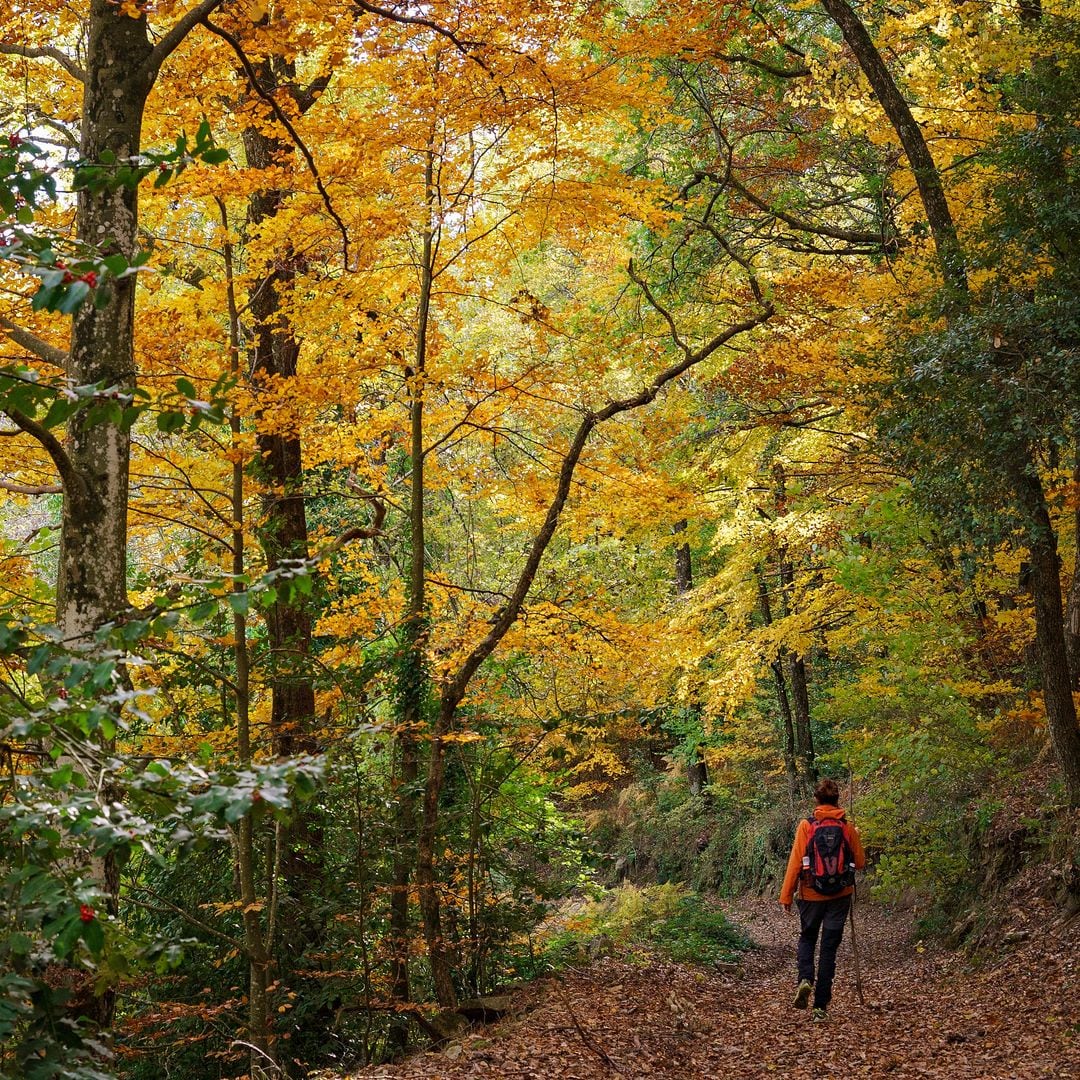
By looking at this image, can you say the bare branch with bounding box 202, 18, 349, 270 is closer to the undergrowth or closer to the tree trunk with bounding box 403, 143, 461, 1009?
the tree trunk with bounding box 403, 143, 461, 1009

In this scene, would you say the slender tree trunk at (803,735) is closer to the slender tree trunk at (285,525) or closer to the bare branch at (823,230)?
the bare branch at (823,230)

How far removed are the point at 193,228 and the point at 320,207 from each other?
243cm

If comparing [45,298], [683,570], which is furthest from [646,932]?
[45,298]

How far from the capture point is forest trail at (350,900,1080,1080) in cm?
614

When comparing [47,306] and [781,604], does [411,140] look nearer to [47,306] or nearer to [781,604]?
[47,306]

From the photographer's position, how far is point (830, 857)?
26.2 ft

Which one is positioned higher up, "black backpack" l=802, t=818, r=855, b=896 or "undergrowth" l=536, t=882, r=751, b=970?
"black backpack" l=802, t=818, r=855, b=896

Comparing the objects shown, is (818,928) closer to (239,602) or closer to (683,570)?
(239,602)

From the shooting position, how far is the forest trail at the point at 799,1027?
242 inches

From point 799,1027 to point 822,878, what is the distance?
3.55 ft

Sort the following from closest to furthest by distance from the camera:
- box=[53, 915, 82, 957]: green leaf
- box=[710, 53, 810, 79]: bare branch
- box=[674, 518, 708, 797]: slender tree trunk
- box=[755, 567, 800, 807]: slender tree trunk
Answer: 1. box=[53, 915, 82, 957]: green leaf
2. box=[710, 53, 810, 79]: bare branch
3. box=[755, 567, 800, 807]: slender tree trunk
4. box=[674, 518, 708, 797]: slender tree trunk

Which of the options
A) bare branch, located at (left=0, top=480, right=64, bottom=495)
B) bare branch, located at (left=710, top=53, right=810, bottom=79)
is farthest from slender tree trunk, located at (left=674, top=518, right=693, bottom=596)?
bare branch, located at (left=0, top=480, right=64, bottom=495)

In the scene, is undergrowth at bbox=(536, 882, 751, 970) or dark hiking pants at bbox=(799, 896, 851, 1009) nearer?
dark hiking pants at bbox=(799, 896, 851, 1009)

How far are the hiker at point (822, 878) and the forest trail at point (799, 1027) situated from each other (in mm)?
408
